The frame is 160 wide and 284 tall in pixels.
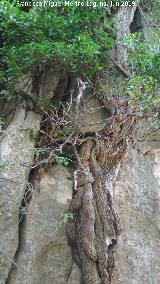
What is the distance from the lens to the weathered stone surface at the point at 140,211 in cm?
517

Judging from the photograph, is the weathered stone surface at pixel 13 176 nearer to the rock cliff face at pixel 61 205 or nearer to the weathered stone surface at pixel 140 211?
the rock cliff face at pixel 61 205

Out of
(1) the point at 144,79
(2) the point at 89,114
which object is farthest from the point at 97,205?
(1) the point at 144,79

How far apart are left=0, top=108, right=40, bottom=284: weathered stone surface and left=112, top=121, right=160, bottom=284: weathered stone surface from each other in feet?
4.49

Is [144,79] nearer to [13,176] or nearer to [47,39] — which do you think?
[47,39]

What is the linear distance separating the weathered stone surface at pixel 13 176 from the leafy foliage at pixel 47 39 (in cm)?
70

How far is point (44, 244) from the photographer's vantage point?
5035 millimetres

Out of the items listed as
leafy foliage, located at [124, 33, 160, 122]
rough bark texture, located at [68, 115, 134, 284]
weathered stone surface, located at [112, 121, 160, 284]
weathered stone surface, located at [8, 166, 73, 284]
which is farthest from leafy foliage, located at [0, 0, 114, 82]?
weathered stone surface, located at [8, 166, 73, 284]

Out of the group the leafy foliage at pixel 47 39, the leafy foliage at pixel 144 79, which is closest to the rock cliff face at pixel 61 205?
the leafy foliage at pixel 144 79

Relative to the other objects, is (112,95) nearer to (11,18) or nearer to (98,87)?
(98,87)

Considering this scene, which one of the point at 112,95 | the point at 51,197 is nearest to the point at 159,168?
the point at 112,95

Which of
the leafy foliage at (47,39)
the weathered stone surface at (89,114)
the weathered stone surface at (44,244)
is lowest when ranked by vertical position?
the weathered stone surface at (44,244)

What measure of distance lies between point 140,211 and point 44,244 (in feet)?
4.81

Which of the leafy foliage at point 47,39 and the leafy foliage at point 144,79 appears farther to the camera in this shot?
the leafy foliage at point 144,79

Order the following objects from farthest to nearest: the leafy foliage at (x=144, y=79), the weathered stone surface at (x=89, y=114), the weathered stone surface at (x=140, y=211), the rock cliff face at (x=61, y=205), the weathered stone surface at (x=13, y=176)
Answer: the weathered stone surface at (x=89, y=114), the leafy foliage at (x=144, y=79), the weathered stone surface at (x=140, y=211), the rock cliff face at (x=61, y=205), the weathered stone surface at (x=13, y=176)
